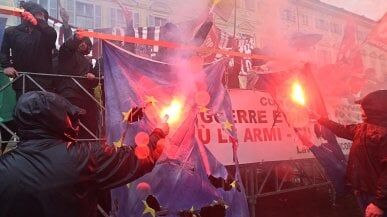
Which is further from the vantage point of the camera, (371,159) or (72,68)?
(72,68)

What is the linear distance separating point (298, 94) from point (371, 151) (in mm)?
2369

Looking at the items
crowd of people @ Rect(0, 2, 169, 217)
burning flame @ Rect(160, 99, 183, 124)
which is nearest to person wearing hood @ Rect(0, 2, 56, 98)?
burning flame @ Rect(160, 99, 183, 124)

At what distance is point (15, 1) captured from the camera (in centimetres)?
1622

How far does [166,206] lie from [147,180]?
1.26 ft

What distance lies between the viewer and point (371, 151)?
4152mm

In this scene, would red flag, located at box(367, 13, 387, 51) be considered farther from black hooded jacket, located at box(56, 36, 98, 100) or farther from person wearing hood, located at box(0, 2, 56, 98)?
person wearing hood, located at box(0, 2, 56, 98)

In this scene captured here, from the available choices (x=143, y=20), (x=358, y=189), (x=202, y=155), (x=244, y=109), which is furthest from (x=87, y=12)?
(x=358, y=189)

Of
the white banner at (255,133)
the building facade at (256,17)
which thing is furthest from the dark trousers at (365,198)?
the building facade at (256,17)

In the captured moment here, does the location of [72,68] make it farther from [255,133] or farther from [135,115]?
[255,133]

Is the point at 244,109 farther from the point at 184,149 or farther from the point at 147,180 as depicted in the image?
the point at 147,180

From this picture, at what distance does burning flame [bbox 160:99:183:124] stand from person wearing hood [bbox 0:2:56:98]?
1.58 metres

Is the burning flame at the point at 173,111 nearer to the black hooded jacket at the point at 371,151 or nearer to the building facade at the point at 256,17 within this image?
the black hooded jacket at the point at 371,151

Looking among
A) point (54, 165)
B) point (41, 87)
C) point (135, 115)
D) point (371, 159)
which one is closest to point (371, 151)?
point (371, 159)

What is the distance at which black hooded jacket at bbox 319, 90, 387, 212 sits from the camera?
13.2 ft
